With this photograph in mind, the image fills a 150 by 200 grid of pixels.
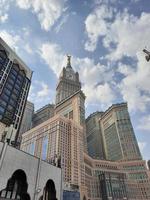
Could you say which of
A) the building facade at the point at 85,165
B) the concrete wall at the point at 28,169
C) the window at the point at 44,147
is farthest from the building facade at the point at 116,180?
the concrete wall at the point at 28,169

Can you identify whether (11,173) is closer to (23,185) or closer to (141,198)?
(23,185)

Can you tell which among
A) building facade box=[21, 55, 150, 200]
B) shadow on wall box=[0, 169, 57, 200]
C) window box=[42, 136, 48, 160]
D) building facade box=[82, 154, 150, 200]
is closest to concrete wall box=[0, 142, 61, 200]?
shadow on wall box=[0, 169, 57, 200]

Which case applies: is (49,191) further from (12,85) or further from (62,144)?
(62,144)

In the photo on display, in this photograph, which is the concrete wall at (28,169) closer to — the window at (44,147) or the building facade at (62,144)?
the building facade at (62,144)

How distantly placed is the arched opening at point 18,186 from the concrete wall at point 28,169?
567 millimetres

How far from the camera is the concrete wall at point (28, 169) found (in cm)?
2191

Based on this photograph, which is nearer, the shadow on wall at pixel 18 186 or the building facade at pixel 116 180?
the shadow on wall at pixel 18 186

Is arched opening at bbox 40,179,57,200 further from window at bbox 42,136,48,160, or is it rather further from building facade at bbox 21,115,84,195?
window at bbox 42,136,48,160

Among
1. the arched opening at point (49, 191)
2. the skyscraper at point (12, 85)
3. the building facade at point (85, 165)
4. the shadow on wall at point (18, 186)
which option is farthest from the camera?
the building facade at point (85, 165)

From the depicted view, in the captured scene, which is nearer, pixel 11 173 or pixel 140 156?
pixel 11 173

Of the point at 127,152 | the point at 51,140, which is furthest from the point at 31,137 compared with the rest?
the point at 127,152

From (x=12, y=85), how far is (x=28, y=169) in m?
48.4

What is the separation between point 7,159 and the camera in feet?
74.1

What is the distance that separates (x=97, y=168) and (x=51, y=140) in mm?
53300
